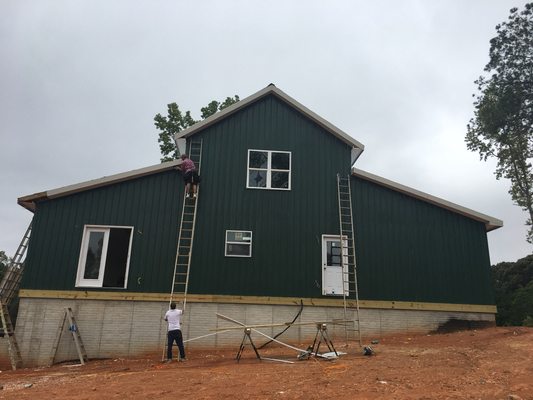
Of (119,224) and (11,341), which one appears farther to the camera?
(119,224)

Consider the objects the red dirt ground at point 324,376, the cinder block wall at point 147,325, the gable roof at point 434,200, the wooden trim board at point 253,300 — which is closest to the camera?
the red dirt ground at point 324,376

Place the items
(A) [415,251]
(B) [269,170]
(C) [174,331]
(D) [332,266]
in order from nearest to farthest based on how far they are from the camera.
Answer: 1. (C) [174,331]
2. (D) [332,266]
3. (A) [415,251]
4. (B) [269,170]

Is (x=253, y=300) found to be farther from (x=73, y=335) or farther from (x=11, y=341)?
(x=11, y=341)

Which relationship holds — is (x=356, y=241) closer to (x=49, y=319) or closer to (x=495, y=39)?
(x=49, y=319)

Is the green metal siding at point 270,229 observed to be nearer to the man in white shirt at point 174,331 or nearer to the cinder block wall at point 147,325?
the cinder block wall at point 147,325

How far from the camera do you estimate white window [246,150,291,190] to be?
1520 cm

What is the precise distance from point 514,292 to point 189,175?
52.8ft

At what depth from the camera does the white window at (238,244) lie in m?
14.3

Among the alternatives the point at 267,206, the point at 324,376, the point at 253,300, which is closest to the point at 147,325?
the point at 253,300

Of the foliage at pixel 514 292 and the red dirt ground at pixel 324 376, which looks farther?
the foliage at pixel 514 292

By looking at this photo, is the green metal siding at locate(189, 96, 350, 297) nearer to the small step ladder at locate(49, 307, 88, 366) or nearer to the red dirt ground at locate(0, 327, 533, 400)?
the red dirt ground at locate(0, 327, 533, 400)

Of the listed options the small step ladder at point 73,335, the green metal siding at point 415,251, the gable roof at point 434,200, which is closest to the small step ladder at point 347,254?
the green metal siding at point 415,251

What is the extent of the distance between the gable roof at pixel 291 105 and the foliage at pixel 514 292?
869 centimetres

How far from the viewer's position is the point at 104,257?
45.9 feet
